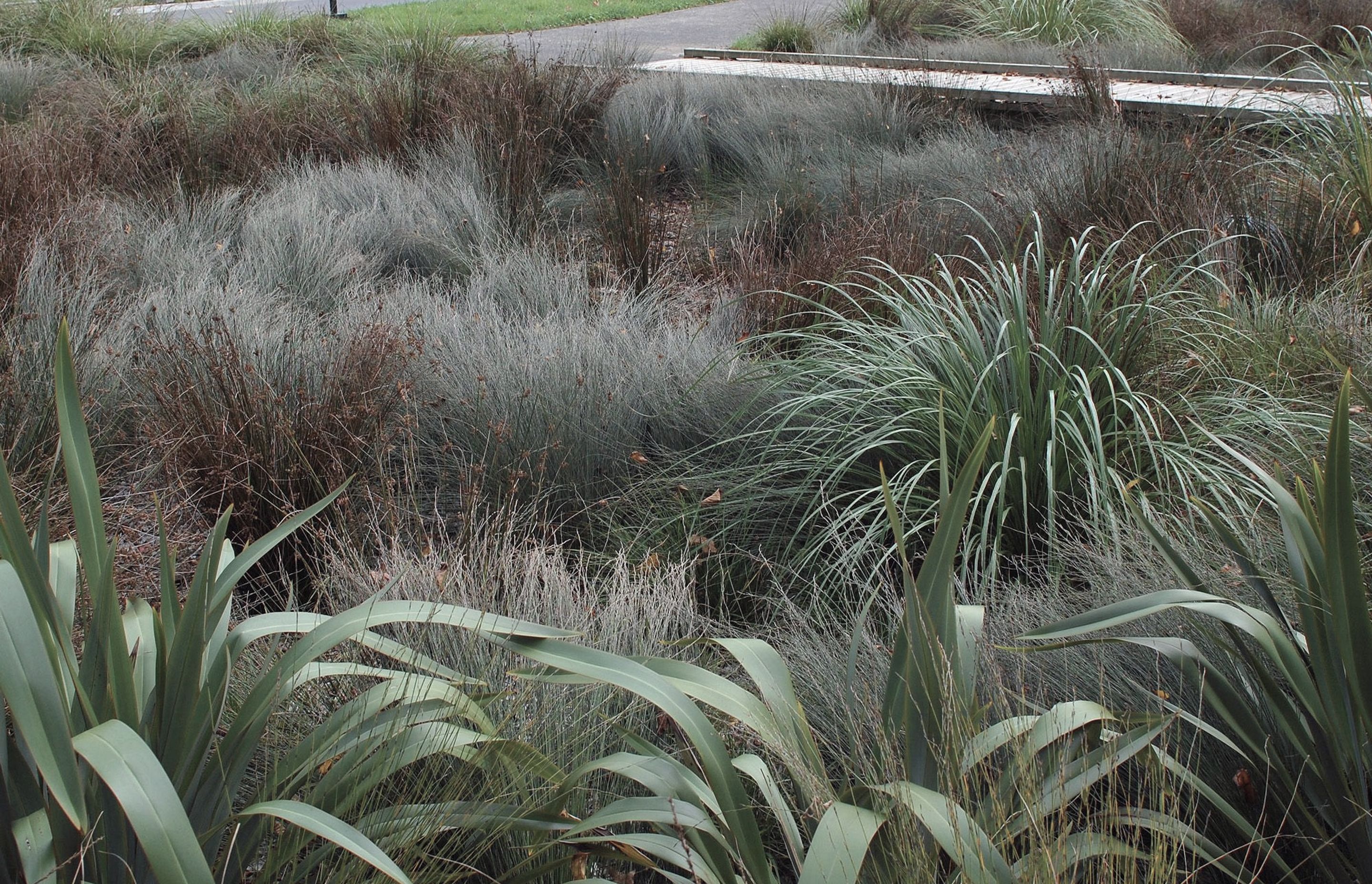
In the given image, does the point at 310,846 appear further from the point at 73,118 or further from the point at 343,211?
the point at 73,118

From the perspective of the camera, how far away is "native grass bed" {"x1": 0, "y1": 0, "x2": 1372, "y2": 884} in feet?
4.60

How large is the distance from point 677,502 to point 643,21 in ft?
45.9

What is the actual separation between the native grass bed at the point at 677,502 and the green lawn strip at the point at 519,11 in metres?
8.04

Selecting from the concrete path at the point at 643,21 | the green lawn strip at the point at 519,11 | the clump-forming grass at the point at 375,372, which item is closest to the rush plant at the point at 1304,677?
the clump-forming grass at the point at 375,372

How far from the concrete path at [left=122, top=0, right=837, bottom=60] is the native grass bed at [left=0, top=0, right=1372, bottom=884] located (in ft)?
17.0

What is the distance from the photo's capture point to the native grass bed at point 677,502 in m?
1.40

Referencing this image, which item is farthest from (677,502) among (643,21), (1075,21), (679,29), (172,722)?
(643,21)

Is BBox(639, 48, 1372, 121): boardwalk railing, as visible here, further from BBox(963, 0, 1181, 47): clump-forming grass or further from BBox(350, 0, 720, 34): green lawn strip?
BBox(350, 0, 720, 34): green lawn strip

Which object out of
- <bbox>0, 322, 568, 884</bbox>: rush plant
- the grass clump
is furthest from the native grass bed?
the grass clump

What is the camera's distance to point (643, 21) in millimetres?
15266

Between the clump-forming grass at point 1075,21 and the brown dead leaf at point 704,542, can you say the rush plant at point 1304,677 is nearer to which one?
the brown dead leaf at point 704,542

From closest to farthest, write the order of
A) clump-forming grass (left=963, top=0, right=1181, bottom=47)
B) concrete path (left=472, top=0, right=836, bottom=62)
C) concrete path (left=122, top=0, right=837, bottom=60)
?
clump-forming grass (left=963, top=0, right=1181, bottom=47) → concrete path (left=122, top=0, right=837, bottom=60) → concrete path (left=472, top=0, right=836, bottom=62)

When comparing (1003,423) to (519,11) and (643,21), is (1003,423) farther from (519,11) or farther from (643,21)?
(519,11)

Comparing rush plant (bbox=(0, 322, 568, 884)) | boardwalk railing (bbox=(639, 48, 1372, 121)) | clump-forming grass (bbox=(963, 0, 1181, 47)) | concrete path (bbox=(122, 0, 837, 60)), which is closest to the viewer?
rush plant (bbox=(0, 322, 568, 884))
